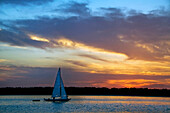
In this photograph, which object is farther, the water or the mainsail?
the mainsail

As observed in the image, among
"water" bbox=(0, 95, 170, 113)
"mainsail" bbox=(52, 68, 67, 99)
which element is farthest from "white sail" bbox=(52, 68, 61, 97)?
"water" bbox=(0, 95, 170, 113)

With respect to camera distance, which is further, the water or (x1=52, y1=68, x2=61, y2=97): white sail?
(x1=52, y1=68, x2=61, y2=97): white sail

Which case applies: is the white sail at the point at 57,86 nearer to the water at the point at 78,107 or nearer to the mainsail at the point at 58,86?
the mainsail at the point at 58,86

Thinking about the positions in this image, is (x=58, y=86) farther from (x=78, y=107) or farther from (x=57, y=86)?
(x=78, y=107)

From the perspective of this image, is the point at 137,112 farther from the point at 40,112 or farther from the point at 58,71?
→ the point at 58,71

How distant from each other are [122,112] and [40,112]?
63.6 ft

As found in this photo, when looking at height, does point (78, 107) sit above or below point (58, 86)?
below

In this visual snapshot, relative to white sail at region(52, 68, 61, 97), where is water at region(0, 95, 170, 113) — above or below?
below

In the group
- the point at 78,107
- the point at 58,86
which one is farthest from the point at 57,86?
the point at 78,107

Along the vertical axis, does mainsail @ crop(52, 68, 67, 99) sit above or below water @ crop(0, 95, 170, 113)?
above

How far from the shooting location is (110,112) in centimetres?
5953

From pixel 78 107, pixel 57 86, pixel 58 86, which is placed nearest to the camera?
pixel 78 107

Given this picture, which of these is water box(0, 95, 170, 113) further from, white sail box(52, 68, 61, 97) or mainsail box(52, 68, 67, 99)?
white sail box(52, 68, 61, 97)

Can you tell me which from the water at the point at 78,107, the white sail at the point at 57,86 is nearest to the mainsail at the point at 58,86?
the white sail at the point at 57,86
